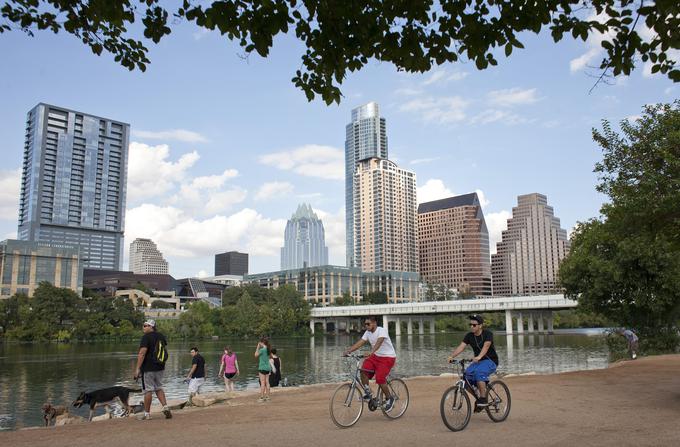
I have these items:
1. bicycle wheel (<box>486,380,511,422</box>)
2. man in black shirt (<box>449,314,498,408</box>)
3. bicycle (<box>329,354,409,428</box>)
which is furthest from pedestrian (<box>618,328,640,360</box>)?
bicycle (<box>329,354,409,428</box>)

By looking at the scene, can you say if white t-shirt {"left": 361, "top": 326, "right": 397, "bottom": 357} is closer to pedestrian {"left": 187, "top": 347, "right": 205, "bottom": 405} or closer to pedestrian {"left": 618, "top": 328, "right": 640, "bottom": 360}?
pedestrian {"left": 187, "top": 347, "right": 205, "bottom": 405}

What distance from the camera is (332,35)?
322 inches

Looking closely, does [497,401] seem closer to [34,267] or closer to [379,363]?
[379,363]

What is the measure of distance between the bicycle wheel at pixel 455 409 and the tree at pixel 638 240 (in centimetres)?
970

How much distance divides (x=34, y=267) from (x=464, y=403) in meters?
155

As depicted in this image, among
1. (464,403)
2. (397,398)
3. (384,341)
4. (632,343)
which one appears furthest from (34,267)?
(464,403)

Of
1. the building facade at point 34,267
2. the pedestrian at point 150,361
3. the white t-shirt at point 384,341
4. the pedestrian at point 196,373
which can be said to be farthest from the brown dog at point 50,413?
the building facade at point 34,267

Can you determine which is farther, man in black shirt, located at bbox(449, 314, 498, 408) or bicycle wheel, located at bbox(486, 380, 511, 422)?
bicycle wheel, located at bbox(486, 380, 511, 422)

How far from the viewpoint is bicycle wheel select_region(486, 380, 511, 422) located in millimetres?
11297

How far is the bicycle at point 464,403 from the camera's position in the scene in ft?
34.2

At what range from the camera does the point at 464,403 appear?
10727mm

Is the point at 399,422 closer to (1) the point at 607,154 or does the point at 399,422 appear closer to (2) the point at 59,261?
(1) the point at 607,154

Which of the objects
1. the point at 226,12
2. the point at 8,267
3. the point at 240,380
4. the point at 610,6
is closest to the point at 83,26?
the point at 226,12

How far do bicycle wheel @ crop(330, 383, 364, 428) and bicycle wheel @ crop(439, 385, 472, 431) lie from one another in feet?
5.88
